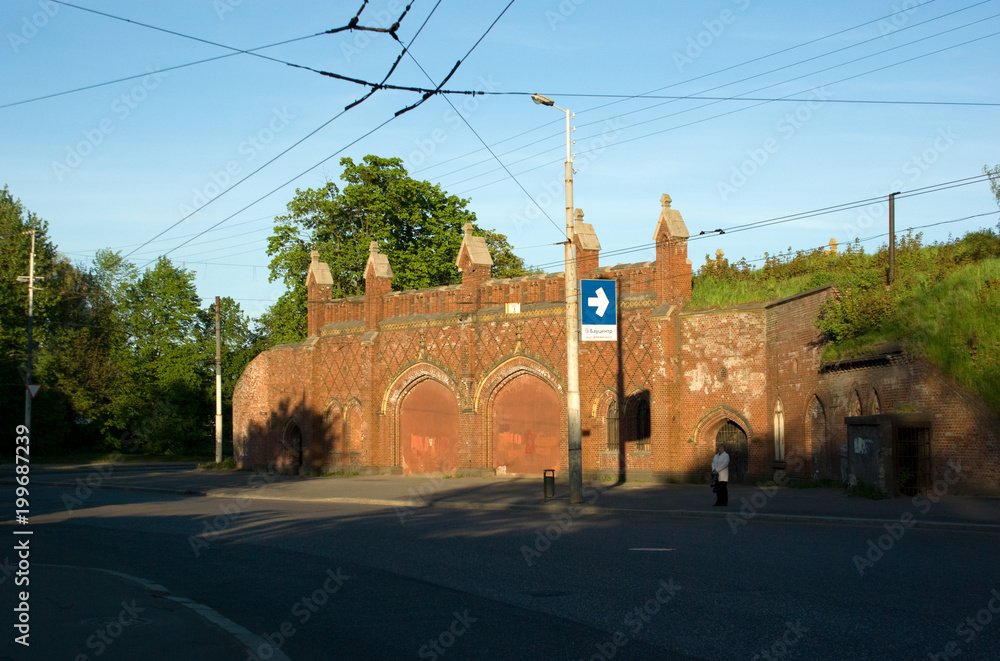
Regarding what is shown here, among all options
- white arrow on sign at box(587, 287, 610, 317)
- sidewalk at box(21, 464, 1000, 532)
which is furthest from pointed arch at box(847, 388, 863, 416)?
white arrow on sign at box(587, 287, 610, 317)

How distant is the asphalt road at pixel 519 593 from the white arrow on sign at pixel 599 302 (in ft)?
23.2

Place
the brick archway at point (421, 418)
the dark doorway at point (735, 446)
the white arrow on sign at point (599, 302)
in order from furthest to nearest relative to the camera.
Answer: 1. the brick archway at point (421, 418)
2. the dark doorway at point (735, 446)
3. the white arrow on sign at point (599, 302)

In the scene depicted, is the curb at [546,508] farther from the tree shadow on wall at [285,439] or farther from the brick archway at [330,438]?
the tree shadow on wall at [285,439]

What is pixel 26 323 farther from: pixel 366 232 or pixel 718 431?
pixel 718 431

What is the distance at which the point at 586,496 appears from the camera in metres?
25.3

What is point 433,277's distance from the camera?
50531 millimetres

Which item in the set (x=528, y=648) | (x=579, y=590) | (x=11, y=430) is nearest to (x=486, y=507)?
(x=579, y=590)

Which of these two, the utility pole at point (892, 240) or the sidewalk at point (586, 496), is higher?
the utility pole at point (892, 240)

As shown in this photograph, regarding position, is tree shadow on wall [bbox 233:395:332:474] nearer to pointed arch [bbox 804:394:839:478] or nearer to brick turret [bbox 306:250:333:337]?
brick turret [bbox 306:250:333:337]

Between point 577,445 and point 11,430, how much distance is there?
46330 mm

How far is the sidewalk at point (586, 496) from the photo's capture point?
1798 cm

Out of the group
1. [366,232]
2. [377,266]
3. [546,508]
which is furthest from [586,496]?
[366,232]

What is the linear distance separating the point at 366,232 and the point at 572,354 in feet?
92.3

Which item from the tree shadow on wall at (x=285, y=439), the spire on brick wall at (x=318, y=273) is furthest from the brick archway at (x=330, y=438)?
the spire on brick wall at (x=318, y=273)
